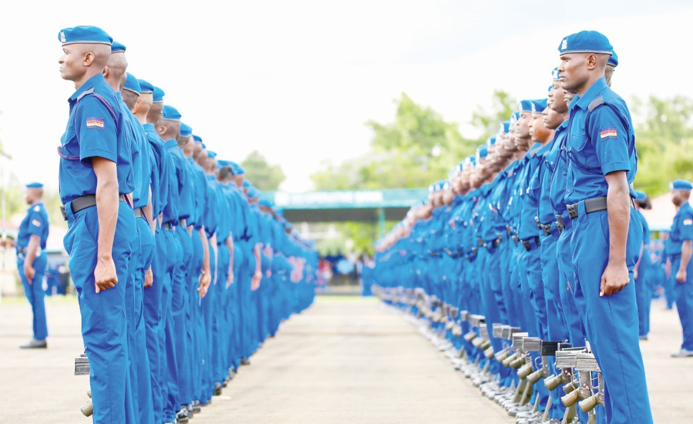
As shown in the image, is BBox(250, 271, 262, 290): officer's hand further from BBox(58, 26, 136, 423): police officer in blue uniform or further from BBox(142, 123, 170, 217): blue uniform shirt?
BBox(58, 26, 136, 423): police officer in blue uniform

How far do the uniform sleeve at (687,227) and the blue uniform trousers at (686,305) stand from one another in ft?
1.29

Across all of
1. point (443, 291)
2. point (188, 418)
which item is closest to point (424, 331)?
point (443, 291)

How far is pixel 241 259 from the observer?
1425 cm

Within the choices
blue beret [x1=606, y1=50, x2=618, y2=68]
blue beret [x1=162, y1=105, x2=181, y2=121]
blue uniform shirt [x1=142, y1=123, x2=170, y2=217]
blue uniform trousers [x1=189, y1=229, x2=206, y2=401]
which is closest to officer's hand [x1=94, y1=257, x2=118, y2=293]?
blue uniform shirt [x1=142, y1=123, x2=170, y2=217]

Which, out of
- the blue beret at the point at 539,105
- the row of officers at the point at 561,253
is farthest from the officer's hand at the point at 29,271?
the blue beret at the point at 539,105

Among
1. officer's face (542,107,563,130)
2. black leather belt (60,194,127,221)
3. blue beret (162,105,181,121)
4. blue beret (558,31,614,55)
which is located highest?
blue beret (162,105,181,121)

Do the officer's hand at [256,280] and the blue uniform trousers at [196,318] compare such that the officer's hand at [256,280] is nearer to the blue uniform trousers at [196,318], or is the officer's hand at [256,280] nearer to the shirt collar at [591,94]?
the blue uniform trousers at [196,318]

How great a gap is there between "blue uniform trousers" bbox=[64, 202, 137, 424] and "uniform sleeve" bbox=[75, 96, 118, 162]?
314 mm

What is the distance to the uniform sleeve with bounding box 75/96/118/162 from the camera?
6500 mm

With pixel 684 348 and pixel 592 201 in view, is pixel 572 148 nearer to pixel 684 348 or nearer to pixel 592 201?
pixel 592 201

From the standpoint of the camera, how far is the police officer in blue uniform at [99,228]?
6.46m

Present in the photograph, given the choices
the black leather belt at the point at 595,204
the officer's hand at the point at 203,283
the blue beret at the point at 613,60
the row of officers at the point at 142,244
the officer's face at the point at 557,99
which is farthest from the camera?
the officer's hand at the point at 203,283

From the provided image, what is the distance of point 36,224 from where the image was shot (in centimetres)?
1739

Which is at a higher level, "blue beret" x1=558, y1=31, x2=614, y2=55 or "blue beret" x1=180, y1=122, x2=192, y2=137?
"blue beret" x1=180, y1=122, x2=192, y2=137
